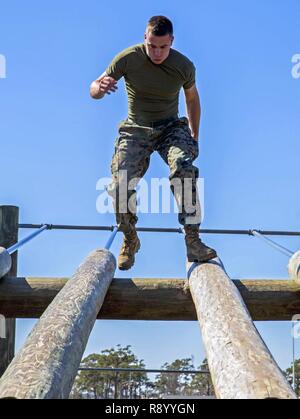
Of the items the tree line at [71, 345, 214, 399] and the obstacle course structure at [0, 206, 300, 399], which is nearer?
the obstacle course structure at [0, 206, 300, 399]

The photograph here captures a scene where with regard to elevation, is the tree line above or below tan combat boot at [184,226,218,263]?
below

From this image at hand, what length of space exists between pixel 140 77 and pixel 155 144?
1.62ft

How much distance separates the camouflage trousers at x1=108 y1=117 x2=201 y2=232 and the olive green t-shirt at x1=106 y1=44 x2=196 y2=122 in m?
0.11

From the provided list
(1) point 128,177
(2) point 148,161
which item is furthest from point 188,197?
(2) point 148,161

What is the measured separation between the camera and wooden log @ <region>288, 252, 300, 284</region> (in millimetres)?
4297

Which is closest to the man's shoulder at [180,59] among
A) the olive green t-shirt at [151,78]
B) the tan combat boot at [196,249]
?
the olive green t-shirt at [151,78]

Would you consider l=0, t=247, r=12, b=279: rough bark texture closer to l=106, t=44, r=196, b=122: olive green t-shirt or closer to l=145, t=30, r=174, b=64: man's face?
l=106, t=44, r=196, b=122: olive green t-shirt

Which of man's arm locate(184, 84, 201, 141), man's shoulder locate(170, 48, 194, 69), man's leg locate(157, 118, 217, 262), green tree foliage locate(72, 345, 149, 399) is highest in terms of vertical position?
man's shoulder locate(170, 48, 194, 69)

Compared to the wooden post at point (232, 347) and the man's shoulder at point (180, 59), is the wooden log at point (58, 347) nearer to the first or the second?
the wooden post at point (232, 347)

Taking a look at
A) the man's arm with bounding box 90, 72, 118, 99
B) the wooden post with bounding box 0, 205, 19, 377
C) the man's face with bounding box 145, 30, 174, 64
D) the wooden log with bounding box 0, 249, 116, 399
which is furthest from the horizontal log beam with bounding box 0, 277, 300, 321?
the man's face with bounding box 145, 30, 174, 64

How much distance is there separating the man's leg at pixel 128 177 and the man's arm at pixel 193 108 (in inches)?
16.6

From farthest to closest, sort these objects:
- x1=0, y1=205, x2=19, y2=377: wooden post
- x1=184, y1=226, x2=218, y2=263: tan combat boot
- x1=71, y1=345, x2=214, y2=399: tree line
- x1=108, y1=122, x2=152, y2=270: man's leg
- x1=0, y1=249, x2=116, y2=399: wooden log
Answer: x1=71, y1=345, x2=214, y2=399: tree line
x1=0, y1=205, x2=19, y2=377: wooden post
x1=108, y1=122, x2=152, y2=270: man's leg
x1=184, y1=226, x2=218, y2=263: tan combat boot
x1=0, y1=249, x2=116, y2=399: wooden log

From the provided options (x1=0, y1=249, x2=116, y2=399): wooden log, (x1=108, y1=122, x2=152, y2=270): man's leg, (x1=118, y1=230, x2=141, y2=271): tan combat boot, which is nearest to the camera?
(x1=0, y1=249, x2=116, y2=399): wooden log
